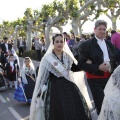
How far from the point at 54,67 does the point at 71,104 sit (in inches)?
24.1

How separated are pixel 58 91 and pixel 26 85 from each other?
3.19 m

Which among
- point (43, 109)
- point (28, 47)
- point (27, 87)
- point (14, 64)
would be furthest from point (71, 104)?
point (28, 47)

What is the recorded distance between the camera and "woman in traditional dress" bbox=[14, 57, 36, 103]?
7.43 m

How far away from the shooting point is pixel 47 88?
4727 millimetres

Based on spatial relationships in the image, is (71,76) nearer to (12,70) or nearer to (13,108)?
(13,108)

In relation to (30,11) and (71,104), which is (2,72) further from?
(30,11)

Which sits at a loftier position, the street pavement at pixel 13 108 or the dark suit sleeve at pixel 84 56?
the dark suit sleeve at pixel 84 56

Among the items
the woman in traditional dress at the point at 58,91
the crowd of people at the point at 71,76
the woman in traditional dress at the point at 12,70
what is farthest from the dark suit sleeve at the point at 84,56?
the woman in traditional dress at the point at 12,70

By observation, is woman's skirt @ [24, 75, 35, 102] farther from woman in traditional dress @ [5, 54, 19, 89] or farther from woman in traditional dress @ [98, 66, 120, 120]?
woman in traditional dress @ [98, 66, 120, 120]

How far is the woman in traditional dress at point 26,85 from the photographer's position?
7.43 m

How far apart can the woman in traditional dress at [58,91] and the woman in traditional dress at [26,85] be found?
8.68 feet

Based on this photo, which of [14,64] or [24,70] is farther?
[14,64]

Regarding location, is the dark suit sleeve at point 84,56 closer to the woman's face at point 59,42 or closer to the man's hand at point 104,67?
the man's hand at point 104,67

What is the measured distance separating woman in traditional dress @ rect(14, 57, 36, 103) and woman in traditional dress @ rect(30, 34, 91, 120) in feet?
8.68
